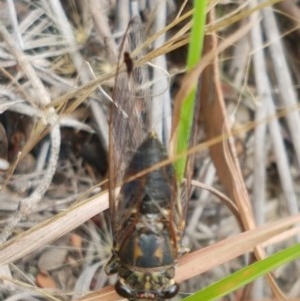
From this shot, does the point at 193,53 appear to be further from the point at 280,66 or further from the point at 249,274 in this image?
the point at 280,66

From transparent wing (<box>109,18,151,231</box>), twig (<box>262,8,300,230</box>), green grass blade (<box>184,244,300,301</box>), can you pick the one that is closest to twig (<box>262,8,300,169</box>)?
twig (<box>262,8,300,230</box>)

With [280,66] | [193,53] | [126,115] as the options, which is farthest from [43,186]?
[280,66]

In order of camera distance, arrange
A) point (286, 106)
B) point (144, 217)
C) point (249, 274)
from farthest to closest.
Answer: point (286, 106), point (144, 217), point (249, 274)

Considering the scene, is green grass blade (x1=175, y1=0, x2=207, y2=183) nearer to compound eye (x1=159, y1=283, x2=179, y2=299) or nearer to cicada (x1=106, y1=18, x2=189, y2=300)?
cicada (x1=106, y1=18, x2=189, y2=300)

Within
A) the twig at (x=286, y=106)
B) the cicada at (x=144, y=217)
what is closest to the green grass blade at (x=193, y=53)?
the cicada at (x=144, y=217)

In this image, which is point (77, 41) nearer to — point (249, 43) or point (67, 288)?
point (249, 43)

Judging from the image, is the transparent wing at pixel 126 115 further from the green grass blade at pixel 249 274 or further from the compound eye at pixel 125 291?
the green grass blade at pixel 249 274

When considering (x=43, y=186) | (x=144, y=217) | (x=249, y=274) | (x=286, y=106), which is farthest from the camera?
(x=286, y=106)

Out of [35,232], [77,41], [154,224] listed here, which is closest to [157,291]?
[154,224]
